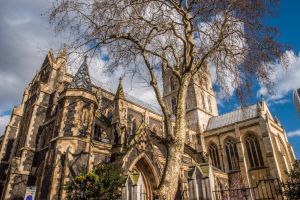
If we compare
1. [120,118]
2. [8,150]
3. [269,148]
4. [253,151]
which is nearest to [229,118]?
[253,151]

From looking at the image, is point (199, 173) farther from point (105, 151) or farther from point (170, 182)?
point (105, 151)

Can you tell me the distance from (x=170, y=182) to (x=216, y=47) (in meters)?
5.13

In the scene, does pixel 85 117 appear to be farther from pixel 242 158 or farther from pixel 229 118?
pixel 229 118

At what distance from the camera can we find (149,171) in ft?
50.4

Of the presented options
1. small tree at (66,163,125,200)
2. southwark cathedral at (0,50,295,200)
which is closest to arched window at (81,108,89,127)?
southwark cathedral at (0,50,295,200)

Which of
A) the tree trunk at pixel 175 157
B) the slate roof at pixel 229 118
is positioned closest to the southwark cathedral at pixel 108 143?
the slate roof at pixel 229 118

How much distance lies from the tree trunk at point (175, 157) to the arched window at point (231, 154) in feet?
84.7

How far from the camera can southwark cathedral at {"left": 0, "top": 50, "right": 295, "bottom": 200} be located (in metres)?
13.1

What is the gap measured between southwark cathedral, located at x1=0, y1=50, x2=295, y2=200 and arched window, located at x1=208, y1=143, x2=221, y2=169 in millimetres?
140

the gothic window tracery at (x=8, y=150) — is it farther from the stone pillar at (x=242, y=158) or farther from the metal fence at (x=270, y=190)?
the stone pillar at (x=242, y=158)

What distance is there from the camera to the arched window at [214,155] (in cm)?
3274

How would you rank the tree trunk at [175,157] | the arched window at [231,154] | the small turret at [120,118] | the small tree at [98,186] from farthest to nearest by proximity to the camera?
1. the arched window at [231,154]
2. the small turret at [120,118]
3. the small tree at [98,186]
4. the tree trunk at [175,157]

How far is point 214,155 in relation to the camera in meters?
33.4

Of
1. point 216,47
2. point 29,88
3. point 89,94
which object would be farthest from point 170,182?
point 29,88
